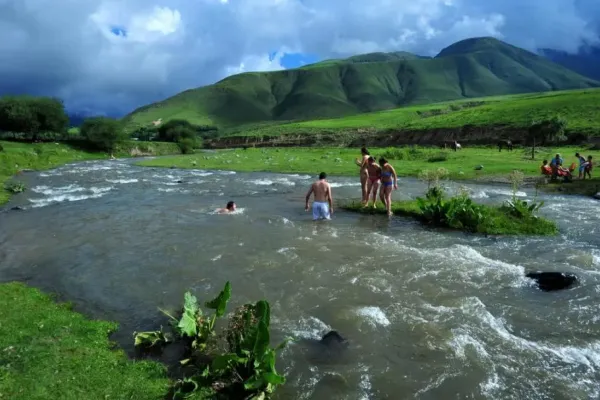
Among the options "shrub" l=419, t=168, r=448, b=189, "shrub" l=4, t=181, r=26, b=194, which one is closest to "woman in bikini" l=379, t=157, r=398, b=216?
"shrub" l=419, t=168, r=448, b=189

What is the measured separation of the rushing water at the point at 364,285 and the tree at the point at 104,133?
69788mm

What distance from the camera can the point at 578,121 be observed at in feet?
243

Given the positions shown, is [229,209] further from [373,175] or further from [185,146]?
[185,146]

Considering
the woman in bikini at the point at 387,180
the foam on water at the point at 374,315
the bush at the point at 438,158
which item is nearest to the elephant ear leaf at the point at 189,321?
the foam on water at the point at 374,315

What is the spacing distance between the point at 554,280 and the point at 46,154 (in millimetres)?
76374

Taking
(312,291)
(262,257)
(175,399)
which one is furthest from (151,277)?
(175,399)

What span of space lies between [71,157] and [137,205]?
57.9m

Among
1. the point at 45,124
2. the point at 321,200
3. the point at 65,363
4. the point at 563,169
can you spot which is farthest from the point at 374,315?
the point at 45,124

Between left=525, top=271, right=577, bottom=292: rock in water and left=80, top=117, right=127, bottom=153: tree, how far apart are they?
91.6 meters

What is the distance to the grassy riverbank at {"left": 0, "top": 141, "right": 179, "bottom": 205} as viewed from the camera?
5013 centimetres

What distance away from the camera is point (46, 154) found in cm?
7019

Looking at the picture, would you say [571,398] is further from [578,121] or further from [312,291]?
[578,121]

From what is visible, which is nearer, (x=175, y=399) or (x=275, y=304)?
(x=175, y=399)

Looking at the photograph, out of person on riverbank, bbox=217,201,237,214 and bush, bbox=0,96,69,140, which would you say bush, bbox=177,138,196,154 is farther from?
person on riverbank, bbox=217,201,237,214
